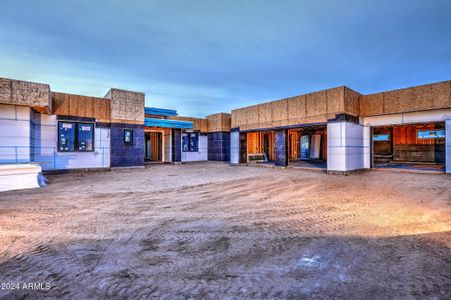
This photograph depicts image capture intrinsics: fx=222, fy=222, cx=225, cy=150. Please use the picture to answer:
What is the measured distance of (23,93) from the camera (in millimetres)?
10492

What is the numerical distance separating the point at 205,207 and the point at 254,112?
48.9 feet

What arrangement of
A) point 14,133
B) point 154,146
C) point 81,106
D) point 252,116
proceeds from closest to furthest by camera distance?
1. point 14,133
2. point 81,106
3. point 252,116
4. point 154,146

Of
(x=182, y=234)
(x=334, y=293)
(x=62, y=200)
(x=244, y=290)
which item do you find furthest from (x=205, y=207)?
(x=62, y=200)

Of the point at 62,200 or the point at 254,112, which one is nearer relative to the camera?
the point at 62,200

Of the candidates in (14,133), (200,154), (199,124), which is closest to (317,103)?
(199,124)

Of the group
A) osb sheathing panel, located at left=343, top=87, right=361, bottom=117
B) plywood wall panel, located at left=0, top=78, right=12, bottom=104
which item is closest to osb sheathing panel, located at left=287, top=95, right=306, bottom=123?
osb sheathing panel, located at left=343, top=87, right=361, bottom=117

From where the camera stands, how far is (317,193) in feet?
27.5

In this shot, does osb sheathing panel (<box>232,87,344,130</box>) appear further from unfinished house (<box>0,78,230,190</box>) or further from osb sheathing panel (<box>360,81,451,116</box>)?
unfinished house (<box>0,78,230,190</box>)

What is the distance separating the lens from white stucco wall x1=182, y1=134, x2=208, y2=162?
24.5 meters

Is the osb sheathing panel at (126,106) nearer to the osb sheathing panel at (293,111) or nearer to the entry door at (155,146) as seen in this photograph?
the osb sheathing panel at (293,111)

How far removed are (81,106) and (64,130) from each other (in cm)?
201

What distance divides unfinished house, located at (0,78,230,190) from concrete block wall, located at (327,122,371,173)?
13669 mm

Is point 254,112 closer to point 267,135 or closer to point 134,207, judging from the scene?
point 267,135

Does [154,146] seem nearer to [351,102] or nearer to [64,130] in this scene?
[64,130]
